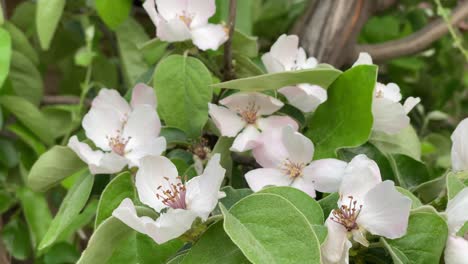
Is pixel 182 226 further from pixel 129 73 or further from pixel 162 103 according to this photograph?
pixel 129 73

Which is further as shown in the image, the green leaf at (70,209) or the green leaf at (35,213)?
the green leaf at (35,213)

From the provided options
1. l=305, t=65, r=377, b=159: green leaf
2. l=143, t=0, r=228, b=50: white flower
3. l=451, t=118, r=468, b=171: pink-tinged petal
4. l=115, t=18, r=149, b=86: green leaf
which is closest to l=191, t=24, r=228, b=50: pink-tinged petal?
l=143, t=0, r=228, b=50: white flower

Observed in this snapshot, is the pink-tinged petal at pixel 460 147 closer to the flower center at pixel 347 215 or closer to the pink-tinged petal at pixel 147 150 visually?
the flower center at pixel 347 215

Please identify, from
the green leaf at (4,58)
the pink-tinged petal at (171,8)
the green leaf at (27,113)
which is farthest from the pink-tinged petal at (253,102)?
the green leaf at (27,113)

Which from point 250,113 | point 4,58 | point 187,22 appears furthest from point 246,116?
point 4,58

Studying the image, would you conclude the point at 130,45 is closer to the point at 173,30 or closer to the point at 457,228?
the point at 173,30

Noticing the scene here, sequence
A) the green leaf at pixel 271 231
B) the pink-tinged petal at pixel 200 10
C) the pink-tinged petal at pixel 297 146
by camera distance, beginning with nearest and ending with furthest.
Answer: the green leaf at pixel 271 231 < the pink-tinged petal at pixel 297 146 < the pink-tinged petal at pixel 200 10

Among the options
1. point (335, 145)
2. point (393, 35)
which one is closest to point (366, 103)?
point (335, 145)
